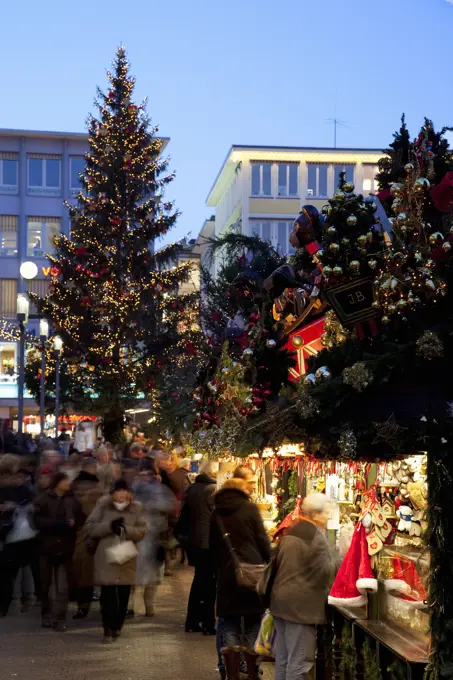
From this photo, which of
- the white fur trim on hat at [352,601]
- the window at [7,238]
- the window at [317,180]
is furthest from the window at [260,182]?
the white fur trim on hat at [352,601]

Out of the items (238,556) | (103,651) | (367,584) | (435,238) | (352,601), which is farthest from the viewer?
(103,651)

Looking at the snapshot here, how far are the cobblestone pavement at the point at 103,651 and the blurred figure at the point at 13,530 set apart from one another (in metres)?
0.49

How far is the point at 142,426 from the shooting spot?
3816 cm

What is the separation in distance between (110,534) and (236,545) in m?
2.83

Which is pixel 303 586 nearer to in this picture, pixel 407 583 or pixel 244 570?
pixel 407 583

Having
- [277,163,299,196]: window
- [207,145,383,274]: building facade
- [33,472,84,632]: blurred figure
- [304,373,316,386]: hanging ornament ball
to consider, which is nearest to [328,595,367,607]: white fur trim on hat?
[304,373,316,386]: hanging ornament ball

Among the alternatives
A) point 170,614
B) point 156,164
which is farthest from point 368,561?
point 156,164

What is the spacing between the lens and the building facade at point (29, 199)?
65875mm

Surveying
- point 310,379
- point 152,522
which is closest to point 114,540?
point 152,522

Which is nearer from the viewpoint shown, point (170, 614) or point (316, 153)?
point (170, 614)

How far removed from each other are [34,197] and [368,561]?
5858 cm

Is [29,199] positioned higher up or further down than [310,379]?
higher up

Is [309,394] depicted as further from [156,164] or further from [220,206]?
[220,206]

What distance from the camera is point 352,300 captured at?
8.76 m
